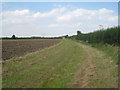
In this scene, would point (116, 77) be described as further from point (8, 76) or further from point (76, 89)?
point (8, 76)

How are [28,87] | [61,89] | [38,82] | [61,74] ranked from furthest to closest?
[61,74] < [38,82] < [28,87] < [61,89]

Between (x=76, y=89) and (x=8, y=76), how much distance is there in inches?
155

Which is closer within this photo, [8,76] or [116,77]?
[116,77]

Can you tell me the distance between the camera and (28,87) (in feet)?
23.7

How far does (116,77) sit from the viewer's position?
8.56 metres

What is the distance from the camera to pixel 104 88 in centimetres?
696

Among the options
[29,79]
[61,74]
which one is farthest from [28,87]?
[61,74]

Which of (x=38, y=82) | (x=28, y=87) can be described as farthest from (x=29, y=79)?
(x=28, y=87)

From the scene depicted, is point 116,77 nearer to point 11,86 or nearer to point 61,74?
point 61,74

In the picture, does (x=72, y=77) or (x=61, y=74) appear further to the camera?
(x=61, y=74)

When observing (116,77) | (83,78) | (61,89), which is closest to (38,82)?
(61,89)

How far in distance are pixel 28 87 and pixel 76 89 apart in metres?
1.81

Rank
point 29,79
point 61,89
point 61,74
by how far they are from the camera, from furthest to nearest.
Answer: point 61,74, point 29,79, point 61,89

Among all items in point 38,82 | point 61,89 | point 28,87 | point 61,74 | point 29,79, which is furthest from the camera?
point 61,74
